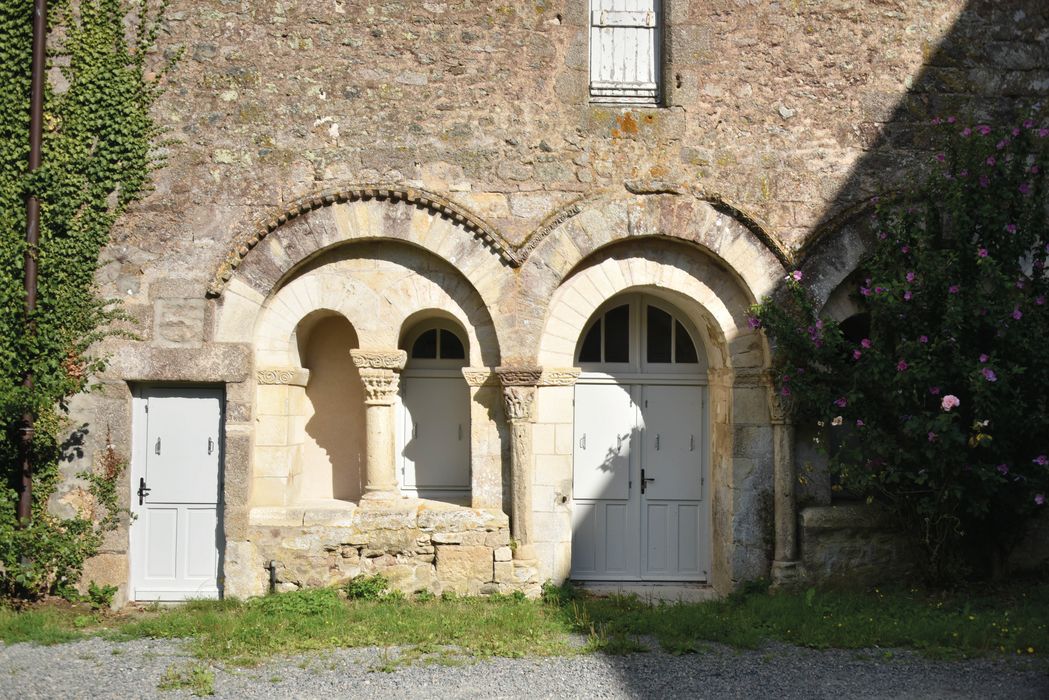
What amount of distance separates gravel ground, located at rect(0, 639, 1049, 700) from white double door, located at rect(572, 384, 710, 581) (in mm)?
2128

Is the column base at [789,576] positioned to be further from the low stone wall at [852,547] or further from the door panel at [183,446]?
the door panel at [183,446]

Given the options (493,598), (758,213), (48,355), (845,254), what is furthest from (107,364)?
(845,254)

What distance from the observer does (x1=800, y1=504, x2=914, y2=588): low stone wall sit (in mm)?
8328

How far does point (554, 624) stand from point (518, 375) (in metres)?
2.06

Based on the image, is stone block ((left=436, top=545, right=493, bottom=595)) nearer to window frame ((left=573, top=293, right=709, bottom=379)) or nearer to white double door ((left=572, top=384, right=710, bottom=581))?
white double door ((left=572, top=384, right=710, bottom=581))

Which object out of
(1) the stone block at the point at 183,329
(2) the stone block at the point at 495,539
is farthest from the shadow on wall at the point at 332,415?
(2) the stone block at the point at 495,539

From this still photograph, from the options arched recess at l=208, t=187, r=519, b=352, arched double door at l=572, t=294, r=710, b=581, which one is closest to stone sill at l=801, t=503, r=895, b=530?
arched double door at l=572, t=294, r=710, b=581

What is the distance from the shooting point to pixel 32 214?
8031 millimetres

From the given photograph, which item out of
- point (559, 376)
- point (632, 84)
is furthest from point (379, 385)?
point (632, 84)

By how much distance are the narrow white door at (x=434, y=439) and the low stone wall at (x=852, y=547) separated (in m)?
3.02

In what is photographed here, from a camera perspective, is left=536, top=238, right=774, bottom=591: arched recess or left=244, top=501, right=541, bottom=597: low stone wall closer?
left=244, top=501, right=541, bottom=597: low stone wall

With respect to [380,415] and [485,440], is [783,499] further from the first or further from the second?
Answer: [380,415]

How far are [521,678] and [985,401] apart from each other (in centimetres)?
406

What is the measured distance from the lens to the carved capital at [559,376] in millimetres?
8391
